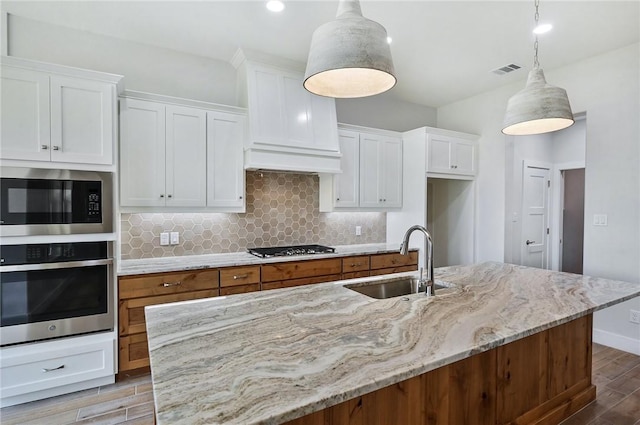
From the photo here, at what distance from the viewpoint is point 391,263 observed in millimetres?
3883

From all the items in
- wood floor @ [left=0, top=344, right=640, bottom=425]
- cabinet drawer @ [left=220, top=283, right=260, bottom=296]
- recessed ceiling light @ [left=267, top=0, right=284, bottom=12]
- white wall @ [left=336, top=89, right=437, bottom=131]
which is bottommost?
wood floor @ [left=0, top=344, right=640, bottom=425]

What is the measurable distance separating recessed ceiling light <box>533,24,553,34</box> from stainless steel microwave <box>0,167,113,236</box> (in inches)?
148

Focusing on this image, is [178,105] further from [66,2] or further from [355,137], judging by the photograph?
[355,137]

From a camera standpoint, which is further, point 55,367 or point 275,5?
point 275,5

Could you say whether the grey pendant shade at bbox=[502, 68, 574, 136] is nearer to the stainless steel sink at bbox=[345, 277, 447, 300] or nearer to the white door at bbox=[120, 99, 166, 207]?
the stainless steel sink at bbox=[345, 277, 447, 300]

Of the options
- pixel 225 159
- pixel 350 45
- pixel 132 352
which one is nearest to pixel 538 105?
pixel 350 45

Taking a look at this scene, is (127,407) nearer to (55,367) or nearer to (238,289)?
(55,367)

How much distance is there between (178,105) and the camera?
304 centimetres

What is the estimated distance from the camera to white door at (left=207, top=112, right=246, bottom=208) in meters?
3.19

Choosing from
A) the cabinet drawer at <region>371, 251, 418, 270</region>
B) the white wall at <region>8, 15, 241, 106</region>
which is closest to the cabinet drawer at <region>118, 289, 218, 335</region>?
the white wall at <region>8, 15, 241, 106</region>

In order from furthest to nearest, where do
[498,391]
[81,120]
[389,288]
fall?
[81,120]
[389,288]
[498,391]

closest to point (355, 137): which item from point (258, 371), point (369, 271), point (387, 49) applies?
point (369, 271)

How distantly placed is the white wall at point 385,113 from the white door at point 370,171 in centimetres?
42

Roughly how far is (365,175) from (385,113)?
114cm
